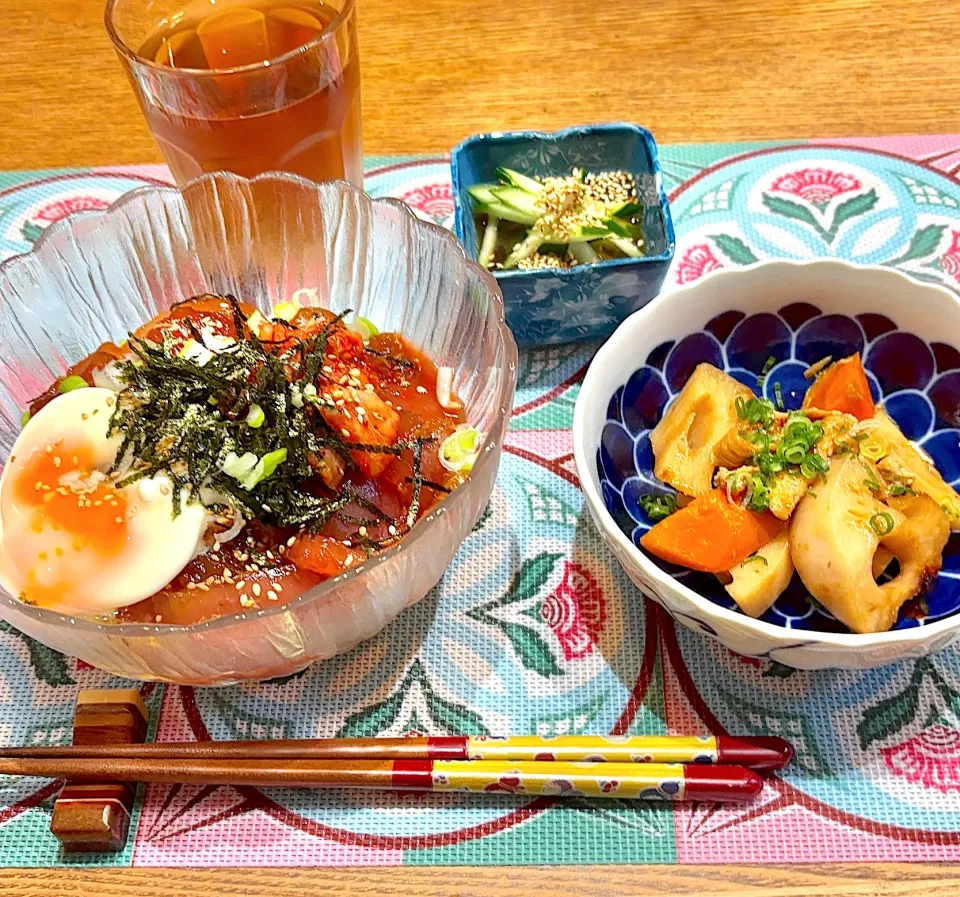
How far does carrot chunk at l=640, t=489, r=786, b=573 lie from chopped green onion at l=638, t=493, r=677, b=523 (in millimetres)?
79

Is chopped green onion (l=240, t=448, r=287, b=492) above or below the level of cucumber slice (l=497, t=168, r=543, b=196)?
below

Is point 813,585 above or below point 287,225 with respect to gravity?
below

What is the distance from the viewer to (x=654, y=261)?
146 centimetres

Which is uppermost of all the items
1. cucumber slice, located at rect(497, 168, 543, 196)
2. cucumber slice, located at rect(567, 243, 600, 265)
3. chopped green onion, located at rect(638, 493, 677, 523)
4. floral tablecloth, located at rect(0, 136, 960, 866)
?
cucumber slice, located at rect(497, 168, 543, 196)

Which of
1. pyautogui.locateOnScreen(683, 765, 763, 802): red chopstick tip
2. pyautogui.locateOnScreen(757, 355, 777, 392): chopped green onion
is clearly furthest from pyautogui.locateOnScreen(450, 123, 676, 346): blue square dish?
pyautogui.locateOnScreen(683, 765, 763, 802): red chopstick tip

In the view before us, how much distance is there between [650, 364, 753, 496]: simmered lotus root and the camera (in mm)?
1342

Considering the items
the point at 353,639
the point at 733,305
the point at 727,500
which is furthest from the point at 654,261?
the point at 353,639

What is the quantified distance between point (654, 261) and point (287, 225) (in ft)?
2.21

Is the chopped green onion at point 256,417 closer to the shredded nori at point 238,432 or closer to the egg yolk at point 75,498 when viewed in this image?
the shredded nori at point 238,432

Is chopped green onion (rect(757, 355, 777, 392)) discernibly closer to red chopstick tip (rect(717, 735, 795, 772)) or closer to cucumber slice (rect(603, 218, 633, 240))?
cucumber slice (rect(603, 218, 633, 240))

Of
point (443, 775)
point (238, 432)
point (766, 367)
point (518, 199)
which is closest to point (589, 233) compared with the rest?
point (518, 199)

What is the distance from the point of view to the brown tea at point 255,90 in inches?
57.7

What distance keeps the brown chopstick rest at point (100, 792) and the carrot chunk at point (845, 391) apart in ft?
3.88

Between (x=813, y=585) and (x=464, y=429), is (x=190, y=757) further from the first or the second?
(x=813, y=585)
